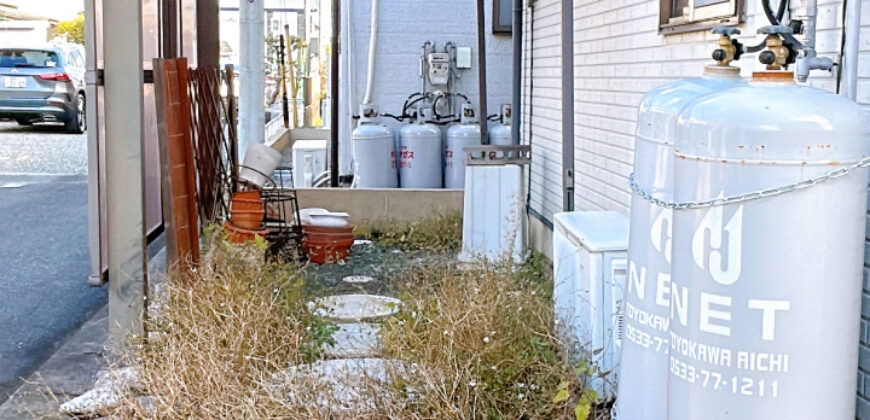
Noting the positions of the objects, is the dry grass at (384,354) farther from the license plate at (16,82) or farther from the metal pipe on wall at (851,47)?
the license plate at (16,82)

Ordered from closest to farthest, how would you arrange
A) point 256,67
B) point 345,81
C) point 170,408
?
point 170,408
point 256,67
point 345,81

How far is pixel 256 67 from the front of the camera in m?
11.1

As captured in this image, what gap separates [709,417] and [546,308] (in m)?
2.18

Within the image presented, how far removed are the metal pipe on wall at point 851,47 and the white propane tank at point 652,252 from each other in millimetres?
321

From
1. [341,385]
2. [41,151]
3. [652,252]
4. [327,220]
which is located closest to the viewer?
[652,252]

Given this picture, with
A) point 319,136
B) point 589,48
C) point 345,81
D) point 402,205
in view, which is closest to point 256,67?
point 345,81

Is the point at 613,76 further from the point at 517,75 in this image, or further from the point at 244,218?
the point at 517,75

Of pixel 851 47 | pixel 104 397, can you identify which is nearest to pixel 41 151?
pixel 104 397

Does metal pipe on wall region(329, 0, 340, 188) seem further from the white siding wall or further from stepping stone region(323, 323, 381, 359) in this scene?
stepping stone region(323, 323, 381, 359)

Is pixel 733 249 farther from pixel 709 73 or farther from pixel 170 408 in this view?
pixel 170 408

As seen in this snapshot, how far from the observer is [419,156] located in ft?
35.1

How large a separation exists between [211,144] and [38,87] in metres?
14.1

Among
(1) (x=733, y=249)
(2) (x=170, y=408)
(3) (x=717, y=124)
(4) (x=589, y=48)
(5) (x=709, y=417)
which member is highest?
(4) (x=589, y=48)

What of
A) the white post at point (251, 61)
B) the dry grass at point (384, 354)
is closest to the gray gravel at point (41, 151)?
the white post at point (251, 61)
